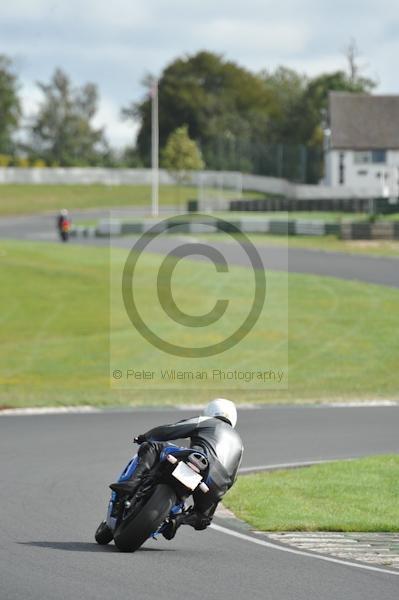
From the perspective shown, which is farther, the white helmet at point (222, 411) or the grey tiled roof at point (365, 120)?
the grey tiled roof at point (365, 120)

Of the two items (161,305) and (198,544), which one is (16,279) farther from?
(198,544)

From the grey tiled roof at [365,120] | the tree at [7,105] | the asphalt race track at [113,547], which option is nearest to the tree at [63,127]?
the tree at [7,105]

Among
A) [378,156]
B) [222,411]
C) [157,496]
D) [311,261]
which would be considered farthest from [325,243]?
[378,156]

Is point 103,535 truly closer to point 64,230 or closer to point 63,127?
point 64,230

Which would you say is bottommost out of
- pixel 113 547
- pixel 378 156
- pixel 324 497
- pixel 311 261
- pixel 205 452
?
pixel 311 261

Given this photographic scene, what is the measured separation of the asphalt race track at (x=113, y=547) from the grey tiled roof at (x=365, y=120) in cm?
8836

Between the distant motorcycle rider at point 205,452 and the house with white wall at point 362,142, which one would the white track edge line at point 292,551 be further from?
the house with white wall at point 362,142

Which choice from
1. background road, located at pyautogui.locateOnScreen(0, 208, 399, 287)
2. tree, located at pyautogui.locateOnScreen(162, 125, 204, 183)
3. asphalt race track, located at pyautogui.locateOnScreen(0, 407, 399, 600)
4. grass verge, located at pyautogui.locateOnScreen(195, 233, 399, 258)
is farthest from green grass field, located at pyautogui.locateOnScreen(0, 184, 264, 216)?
asphalt race track, located at pyautogui.locateOnScreen(0, 407, 399, 600)

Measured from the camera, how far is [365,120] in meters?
107

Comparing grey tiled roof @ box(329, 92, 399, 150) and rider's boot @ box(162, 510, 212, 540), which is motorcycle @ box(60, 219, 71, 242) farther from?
rider's boot @ box(162, 510, 212, 540)

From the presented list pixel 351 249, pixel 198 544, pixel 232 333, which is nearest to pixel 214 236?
pixel 351 249

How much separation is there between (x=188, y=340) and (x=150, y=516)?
23.7 meters

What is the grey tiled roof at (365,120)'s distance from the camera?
106m

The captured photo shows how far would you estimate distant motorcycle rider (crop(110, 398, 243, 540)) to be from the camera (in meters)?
9.90
